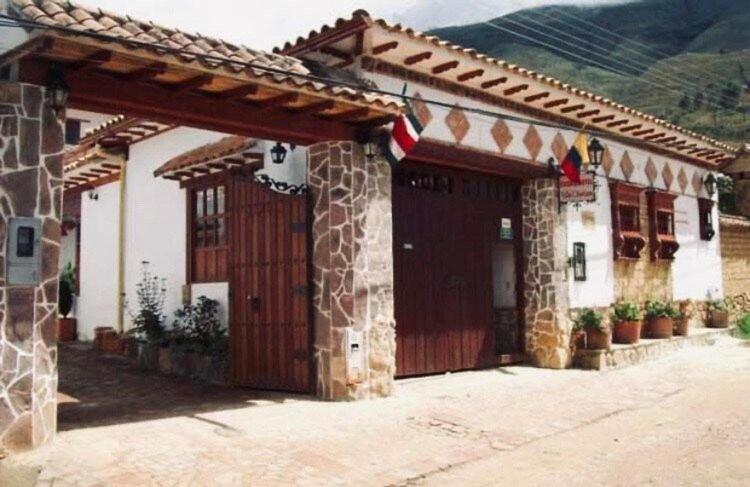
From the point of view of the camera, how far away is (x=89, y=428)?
20.5 feet

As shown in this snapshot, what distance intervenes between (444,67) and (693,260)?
8803 millimetres

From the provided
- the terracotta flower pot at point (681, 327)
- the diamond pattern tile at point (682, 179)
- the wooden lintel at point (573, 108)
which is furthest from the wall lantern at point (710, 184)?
the wooden lintel at point (573, 108)

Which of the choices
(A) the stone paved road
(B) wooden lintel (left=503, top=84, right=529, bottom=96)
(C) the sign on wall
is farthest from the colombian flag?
(A) the stone paved road

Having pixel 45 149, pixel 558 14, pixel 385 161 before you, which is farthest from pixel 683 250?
pixel 558 14

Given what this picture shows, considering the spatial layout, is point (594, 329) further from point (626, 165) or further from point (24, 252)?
point (24, 252)

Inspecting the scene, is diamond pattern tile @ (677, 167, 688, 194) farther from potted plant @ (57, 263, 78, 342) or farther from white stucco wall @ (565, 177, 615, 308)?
potted plant @ (57, 263, 78, 342)

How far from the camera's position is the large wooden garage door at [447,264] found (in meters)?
8.91

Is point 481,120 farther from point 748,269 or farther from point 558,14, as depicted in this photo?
point 558,14

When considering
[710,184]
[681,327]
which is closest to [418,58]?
[681,327]

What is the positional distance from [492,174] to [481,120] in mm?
1035

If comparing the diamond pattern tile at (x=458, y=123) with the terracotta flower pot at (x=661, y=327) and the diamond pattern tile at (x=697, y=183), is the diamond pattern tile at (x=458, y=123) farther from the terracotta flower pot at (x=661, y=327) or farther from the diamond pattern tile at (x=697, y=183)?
the diamond pattern tile at (x=697, y=183)

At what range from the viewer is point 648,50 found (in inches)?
1788

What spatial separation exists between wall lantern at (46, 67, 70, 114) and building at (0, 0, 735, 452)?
0.19ft

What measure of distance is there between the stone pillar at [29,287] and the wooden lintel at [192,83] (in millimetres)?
1123
